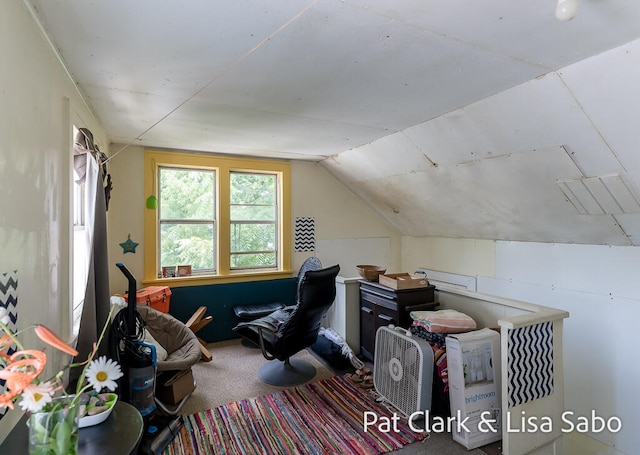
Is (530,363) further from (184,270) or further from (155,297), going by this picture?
(184,270)

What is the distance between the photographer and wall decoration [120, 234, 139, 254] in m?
3.64

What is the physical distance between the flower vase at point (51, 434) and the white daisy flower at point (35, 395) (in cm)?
17

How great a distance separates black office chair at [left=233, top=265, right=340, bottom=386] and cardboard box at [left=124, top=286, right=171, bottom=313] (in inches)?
40.7

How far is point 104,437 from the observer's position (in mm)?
1177

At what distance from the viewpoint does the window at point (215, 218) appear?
12.6 feet

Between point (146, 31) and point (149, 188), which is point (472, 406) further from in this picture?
point (149, 188)

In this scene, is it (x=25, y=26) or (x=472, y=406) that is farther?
(x=472, y=406)

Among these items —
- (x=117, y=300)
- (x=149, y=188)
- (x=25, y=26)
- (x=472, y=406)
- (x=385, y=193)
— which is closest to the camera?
(x=25, y=26)

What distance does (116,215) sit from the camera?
3621 millimetres

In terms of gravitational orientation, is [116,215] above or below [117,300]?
above

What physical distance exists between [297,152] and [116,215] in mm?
2106

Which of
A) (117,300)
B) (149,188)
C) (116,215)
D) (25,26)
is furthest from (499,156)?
(116,215)

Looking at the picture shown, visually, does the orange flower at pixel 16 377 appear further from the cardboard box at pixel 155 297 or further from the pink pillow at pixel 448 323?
the cardboard box at pixel 155 297

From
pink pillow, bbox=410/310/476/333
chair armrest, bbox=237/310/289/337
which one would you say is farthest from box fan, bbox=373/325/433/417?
chair armrest, bbox=237/310/289/337
